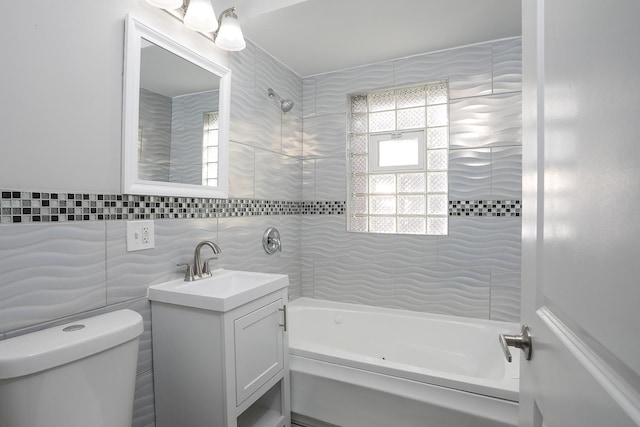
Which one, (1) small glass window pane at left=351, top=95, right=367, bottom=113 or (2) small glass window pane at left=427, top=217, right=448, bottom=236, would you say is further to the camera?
(1) small glass window pane at left=351, top=95, right=367, bottom=113

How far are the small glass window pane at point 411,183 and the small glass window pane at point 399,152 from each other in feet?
0.32

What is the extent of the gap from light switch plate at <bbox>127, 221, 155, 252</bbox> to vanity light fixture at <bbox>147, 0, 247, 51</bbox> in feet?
3.25

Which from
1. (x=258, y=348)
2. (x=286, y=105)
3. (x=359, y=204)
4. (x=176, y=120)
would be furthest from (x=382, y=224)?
(x=176, y=120)

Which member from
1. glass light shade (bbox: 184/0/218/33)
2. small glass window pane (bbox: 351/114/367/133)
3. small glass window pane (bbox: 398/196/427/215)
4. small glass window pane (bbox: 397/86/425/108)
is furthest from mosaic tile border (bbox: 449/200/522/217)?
glass light shade (bbox: 184/0/218/33)

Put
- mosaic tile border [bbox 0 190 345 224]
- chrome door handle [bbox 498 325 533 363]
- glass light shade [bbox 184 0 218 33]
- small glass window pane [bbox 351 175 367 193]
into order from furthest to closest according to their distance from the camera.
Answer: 1. small glass window pane [bbox 351 175 367 193]
2. glass light shade [bbox 184 0 218 33]
3. mosaic tile border [bbox 0 190 345 224]
4. chrome door handle [bbox 498 325 533 363]

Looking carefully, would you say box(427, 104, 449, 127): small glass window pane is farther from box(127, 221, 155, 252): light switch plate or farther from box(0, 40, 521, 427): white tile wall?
box(127, 221, 155, 252): light switch plate

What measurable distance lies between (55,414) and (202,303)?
0.53 metres

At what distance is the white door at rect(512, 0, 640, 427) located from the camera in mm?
332

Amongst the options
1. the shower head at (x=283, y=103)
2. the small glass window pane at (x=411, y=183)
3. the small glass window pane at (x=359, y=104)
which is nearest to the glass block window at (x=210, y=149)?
the shower head at (x=283, y=103)

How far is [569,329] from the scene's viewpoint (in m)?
0.49

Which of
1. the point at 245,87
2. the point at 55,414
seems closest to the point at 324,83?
the point at 245,87

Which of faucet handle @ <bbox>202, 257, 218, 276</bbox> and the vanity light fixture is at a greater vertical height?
the vanity light fixture

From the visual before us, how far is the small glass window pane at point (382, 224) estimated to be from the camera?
2725mm

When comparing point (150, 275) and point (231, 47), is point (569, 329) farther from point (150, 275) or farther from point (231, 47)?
point (231, 47)
